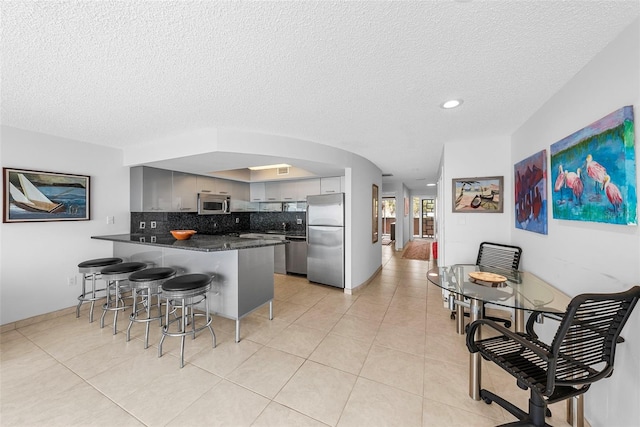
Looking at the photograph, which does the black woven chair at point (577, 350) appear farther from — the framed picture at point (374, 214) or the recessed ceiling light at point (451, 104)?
the framed picture at point (374, 214)

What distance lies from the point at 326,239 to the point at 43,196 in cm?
378

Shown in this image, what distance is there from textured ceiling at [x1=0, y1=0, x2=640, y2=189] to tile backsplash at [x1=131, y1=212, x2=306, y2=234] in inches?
70.1

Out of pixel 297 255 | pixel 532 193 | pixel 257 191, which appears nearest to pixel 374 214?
pixel 297 255

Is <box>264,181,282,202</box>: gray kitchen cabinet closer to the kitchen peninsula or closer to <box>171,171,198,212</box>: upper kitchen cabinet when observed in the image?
<box>171,171,198,212</box>: upper kitchen cabinet

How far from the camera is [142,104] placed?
2156 mm

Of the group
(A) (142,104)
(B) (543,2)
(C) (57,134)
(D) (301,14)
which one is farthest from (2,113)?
(B) (543,2)

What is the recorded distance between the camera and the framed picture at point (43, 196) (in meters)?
2.69

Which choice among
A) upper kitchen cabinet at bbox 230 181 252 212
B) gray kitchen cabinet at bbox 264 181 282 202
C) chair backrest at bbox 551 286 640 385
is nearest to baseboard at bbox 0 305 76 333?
upper kitchen cabinet at bbox 230 181 252 212

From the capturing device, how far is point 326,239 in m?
4.27

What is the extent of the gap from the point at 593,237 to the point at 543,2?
4.49 feet

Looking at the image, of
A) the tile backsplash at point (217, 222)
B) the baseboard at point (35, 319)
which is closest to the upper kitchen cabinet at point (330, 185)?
the tile backsplash at point (217, 222)

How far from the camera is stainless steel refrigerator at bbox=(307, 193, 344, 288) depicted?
4.11m

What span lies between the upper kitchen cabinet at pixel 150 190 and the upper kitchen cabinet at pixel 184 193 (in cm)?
8

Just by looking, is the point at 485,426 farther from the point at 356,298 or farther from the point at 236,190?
the point at 236,190
